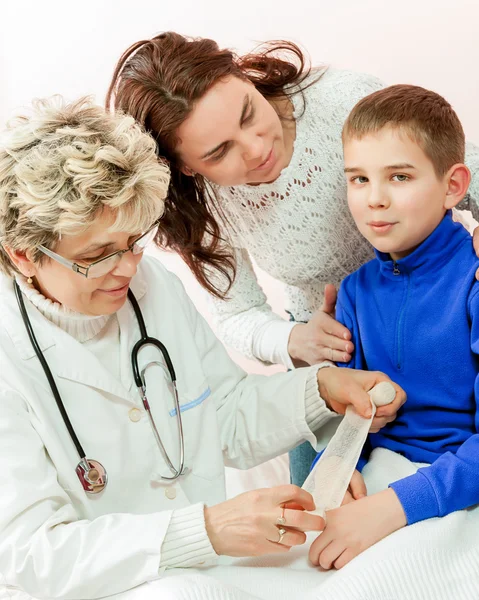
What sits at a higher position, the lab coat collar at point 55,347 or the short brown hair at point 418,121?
the short brown hair at point 418,121

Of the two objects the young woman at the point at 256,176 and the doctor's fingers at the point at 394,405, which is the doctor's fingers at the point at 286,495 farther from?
the young woman at the point at 256,176

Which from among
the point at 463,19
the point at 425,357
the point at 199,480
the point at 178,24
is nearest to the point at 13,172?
the point at 199,480

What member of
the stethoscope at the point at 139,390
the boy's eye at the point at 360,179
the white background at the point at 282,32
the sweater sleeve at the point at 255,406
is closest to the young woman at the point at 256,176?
the sweater sleeve at the point at 255,406

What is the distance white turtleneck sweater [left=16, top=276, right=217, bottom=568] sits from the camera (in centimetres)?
150

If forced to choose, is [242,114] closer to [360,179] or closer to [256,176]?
[256,176]

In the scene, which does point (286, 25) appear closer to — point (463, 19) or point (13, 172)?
point (463, 19)

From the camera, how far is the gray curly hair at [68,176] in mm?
1477

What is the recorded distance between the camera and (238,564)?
5.37 ft

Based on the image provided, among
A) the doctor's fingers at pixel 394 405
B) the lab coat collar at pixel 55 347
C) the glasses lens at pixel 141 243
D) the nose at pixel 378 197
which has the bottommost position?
the doctor's fingers at pixel 394 405

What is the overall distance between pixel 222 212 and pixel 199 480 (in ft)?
2.43

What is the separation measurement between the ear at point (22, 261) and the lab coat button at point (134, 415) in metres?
0.35

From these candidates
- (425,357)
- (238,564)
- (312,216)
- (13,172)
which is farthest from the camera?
(312,216)

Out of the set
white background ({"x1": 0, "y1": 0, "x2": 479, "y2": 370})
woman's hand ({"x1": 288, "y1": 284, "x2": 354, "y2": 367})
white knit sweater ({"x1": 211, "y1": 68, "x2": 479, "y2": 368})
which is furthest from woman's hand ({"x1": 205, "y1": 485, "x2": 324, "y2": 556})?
white background ({"x1": 0, "y1": 0, "x2": 479, "y2": 370})

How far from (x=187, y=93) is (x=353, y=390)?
2.33 ft
